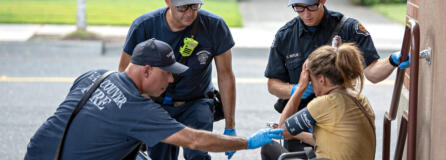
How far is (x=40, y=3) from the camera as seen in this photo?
1599 centimetres

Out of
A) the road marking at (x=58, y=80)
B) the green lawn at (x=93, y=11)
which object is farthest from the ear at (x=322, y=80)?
the green lawn at (x=93, y=11)

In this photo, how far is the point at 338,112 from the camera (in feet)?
11.8

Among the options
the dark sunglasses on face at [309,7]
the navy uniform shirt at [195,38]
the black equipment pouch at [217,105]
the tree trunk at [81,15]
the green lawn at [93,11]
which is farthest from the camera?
the green lawn at [93,11]

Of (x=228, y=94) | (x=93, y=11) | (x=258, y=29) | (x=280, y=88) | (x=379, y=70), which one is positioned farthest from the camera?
(x=93, y=11)

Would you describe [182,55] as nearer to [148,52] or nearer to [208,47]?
[208,47]

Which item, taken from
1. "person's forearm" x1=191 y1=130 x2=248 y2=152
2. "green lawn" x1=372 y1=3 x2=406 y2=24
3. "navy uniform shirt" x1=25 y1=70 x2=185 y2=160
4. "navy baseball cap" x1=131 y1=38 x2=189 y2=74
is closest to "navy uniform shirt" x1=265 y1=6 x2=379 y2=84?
"person's forearm" x1=191 y1=130 x2=248 y2=152

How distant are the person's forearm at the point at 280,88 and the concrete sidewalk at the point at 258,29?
7163 millimetres

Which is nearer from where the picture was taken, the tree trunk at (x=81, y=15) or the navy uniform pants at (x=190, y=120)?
the navy uniform pants at (x=190, y=120)

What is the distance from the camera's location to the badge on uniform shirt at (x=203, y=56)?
4.69m

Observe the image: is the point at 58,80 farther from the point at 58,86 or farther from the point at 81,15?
the point at 81,15

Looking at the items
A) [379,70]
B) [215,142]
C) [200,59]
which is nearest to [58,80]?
[200,59]

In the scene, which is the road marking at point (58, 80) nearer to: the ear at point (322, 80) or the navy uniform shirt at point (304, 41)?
the navy uniform shirt at point (304, 41)

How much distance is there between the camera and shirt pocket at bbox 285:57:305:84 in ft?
14.6

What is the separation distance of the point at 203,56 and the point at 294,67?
2.21 feet
